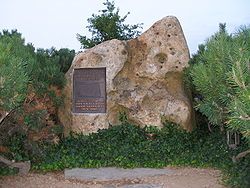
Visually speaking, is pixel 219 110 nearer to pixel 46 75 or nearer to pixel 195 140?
pixel 195 140

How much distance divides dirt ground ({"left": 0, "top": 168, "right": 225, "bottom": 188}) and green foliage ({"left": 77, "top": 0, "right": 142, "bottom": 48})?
4254mm

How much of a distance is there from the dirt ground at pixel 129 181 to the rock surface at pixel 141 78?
1562 mm

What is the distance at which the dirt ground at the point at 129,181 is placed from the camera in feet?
21.2

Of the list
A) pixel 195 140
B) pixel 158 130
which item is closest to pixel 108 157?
pixel 158 130

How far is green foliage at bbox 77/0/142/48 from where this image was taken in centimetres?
1045

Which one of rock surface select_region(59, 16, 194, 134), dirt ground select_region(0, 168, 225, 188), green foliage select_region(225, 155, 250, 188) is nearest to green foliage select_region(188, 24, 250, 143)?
green foliage select_region(225, 155, 250, 188)

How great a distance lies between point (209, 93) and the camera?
21.0 feet

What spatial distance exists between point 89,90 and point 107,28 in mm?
2256

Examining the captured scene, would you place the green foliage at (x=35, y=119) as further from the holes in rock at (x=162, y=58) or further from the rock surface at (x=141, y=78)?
the holes in rock at (x=162, y=58)

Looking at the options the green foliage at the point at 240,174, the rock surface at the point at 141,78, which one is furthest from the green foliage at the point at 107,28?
the green foliage at the point at 240,174

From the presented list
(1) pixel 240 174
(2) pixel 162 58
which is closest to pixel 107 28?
(2) pixel 162 58

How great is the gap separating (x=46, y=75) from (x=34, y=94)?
2.52 feet

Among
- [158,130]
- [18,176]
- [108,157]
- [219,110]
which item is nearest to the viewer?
[219,110]

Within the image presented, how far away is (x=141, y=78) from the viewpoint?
28.3 feet
